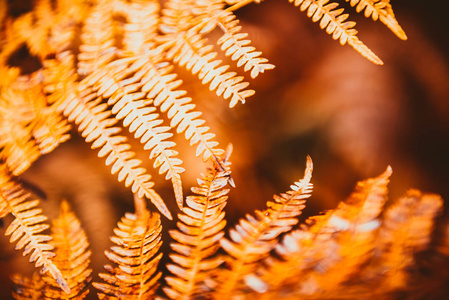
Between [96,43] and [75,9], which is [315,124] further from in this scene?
[75,9]

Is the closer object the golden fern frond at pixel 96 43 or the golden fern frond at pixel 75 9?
the golden fern frond at pixel 96 43

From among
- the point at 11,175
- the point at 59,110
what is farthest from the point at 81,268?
the point at 59,110

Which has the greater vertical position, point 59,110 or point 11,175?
point 59,110

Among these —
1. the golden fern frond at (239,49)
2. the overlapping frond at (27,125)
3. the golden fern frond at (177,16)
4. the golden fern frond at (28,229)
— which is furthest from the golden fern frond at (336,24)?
the golden fern frond at (28,229)

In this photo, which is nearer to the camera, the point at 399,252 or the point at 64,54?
the point at 399,252

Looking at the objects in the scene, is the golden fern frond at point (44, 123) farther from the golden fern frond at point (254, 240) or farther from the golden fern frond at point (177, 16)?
the golden fern frond at point (254, 240)

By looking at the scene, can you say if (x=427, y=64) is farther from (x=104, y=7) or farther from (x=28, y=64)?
(x=28, y=64)

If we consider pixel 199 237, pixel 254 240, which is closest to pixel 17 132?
pixel 199 237

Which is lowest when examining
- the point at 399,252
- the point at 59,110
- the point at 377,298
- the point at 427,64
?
the point at 59,110
